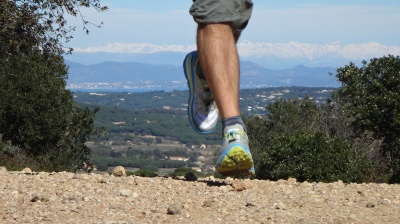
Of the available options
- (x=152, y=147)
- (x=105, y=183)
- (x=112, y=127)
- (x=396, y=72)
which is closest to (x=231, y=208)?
(x=105, y=183)

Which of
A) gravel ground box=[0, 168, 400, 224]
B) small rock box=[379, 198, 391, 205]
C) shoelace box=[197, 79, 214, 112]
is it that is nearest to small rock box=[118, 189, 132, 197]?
gravel ground box=[0, 168, 400, 224]

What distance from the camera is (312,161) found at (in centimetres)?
1105

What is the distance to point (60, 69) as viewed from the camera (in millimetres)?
20219

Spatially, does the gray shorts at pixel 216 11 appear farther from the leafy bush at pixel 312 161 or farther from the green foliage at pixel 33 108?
the green foliage at pixel 33 108

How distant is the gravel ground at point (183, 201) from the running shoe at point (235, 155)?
0.49 ft

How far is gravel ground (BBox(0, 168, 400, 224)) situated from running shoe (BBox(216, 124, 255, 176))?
5.8 inches

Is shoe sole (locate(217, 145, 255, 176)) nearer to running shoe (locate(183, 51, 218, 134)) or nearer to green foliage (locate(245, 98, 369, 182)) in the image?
running shoe (locate(183, 51, 218, 134))

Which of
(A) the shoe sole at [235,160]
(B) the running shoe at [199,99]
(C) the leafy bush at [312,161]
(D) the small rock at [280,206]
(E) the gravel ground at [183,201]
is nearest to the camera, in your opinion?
(E) the gravel ground at [183,201]

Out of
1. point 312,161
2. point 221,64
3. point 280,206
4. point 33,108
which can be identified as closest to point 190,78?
point 221,64

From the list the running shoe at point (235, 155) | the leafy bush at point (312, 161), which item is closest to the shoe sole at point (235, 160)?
the running shoe at point (235, 155)

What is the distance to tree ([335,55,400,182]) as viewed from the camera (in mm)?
18469

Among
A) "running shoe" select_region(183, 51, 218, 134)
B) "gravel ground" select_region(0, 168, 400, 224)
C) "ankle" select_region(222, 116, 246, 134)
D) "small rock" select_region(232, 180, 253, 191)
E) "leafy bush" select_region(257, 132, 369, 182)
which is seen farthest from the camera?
"leafy bush" select_region(257, 132, 369, 182)

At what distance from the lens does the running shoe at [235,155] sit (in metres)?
4.27

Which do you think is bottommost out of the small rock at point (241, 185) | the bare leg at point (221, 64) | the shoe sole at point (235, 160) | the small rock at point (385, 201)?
the small rock at point (385, 201)
